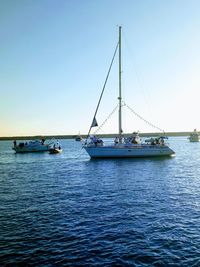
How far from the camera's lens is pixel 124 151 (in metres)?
57.5

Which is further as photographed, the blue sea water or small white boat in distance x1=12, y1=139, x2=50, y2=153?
small white boat in distance x1=12, y1=139, x2=50, y2=153

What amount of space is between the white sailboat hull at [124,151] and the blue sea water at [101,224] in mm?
23523

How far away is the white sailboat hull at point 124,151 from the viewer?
57.4 m

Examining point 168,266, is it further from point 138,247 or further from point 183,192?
point 183,192

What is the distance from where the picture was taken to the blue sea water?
46.9ft

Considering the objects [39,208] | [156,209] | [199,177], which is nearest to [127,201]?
[156,209]

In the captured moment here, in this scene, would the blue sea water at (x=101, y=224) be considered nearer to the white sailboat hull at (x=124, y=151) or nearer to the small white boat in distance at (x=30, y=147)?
the white sailboat hull at (x=124, y=151)

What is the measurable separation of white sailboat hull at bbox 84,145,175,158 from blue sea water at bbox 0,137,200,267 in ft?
77.2

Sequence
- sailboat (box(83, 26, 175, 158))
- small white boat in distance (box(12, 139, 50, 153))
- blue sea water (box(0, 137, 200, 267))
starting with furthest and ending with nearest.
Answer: small white boat in distance (box(12, 139, 50, 153)) < sailboat (box(83, 26, 175, 158)) < blue sea water (box(0, 137, 200, 267))

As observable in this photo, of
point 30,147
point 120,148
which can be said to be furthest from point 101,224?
point 30,147

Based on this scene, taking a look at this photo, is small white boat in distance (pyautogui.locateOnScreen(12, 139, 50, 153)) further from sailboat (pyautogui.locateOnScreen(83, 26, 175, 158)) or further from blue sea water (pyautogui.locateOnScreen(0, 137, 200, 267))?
blue sea water (pyautogui.locateOnScreen(0, 137, 200, 267))

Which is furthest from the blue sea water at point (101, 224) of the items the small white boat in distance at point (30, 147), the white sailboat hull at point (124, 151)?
the small white boat in distance at point (30, 147)

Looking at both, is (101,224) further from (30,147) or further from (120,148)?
(30,147)

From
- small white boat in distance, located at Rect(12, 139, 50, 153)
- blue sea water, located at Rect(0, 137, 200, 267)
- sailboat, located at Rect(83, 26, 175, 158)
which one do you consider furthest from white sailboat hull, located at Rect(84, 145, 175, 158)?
small white boat in distance, located at Rect(12, 139, 50, 153)
